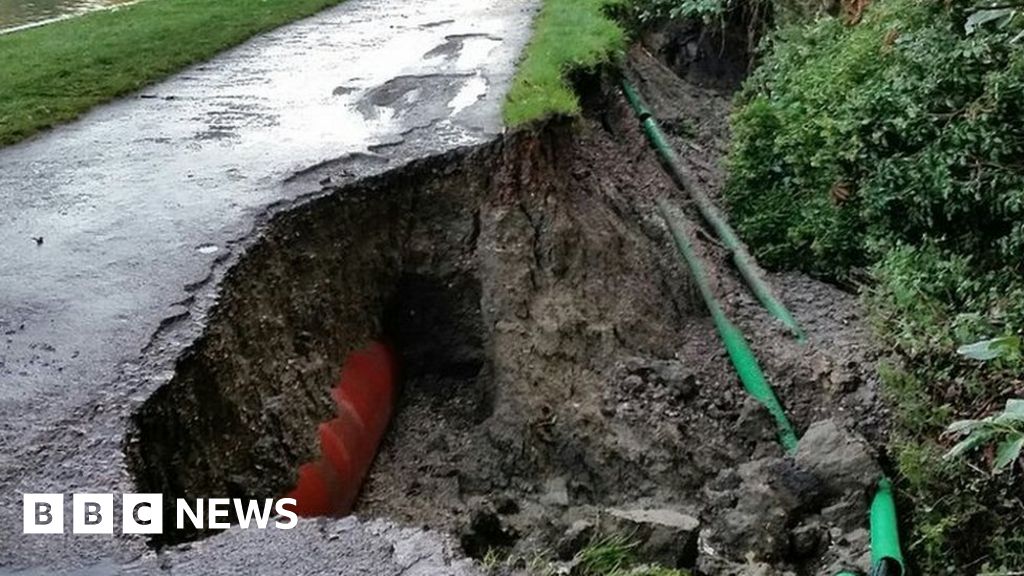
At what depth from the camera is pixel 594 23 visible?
10.7 meters

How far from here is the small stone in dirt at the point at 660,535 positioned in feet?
15.4

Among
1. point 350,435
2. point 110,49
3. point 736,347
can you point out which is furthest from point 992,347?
point 110,49

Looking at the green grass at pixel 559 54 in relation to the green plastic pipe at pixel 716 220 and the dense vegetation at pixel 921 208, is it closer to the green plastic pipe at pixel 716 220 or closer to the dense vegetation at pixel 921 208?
the green plastic pipe at pixel 716 220

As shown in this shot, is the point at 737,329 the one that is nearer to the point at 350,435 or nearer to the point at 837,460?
the point at 837,460

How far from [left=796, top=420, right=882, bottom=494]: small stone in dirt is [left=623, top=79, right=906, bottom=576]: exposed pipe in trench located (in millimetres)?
96

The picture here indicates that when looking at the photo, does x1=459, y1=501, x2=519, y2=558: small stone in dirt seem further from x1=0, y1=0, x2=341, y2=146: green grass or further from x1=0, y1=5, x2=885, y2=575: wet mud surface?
x1=0, y1=0, x2=341, y2=146: green grass

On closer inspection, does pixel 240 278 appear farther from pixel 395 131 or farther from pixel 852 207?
pixel 852 207

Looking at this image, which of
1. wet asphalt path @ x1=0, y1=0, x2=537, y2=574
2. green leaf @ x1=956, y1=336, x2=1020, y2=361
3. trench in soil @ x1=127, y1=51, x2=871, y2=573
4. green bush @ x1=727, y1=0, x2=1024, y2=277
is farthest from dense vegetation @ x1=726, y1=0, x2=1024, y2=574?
wet asphalt path @ x1=0, y1=0, x2=537, y2=574

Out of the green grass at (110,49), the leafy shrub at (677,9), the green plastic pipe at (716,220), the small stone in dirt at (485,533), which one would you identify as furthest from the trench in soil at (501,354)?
A: the leafy shrub at (677,9)

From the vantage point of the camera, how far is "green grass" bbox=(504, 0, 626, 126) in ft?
25.5

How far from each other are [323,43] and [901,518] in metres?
7.63

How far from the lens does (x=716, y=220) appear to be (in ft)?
28.9

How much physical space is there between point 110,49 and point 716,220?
19.1 ft

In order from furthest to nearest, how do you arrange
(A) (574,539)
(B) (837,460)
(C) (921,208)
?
(C) (921,208)
(B) (837,460)
(A) (574,539)
